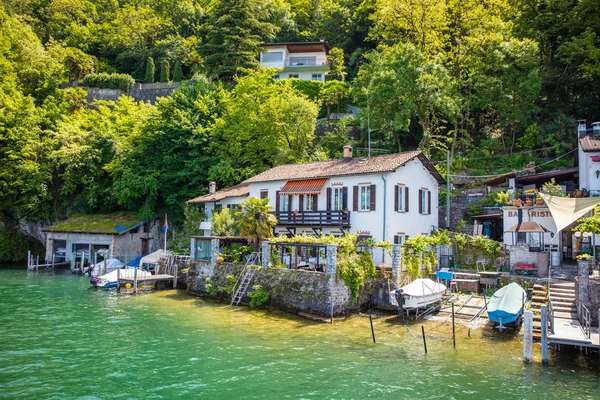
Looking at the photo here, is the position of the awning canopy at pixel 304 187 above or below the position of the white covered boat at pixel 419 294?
Answer: above

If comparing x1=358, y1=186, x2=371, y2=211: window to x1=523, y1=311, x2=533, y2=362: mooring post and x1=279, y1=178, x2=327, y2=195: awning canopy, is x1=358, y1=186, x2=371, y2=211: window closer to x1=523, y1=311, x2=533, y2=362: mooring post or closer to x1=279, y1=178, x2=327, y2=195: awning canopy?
x1=279, y1=178, x2=327, y2=195: awning canopy

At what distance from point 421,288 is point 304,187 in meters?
11.9

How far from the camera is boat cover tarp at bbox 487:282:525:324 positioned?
1992 cm

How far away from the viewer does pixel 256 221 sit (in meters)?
28.4

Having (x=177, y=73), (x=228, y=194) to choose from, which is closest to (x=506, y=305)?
(x=228, y=194)

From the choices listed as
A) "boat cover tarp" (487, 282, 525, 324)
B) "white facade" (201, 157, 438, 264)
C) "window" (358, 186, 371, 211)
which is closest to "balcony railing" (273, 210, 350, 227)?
"white facade" (201, 157, 438, 264)

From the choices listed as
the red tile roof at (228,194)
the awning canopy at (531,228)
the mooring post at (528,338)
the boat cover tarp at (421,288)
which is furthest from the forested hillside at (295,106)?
the mooring post at (528,338)

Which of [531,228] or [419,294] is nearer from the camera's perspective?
[419,294]

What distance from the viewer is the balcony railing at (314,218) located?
2970cm

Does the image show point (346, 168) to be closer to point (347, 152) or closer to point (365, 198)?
point (347, 152)

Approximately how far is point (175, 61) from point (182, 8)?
57.0 ft

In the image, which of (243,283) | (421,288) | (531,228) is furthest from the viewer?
(243,283)

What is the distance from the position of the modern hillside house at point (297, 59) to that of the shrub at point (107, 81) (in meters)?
21.7

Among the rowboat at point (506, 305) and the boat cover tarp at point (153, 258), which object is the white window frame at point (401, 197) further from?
the boat cover tarp at point (153, 258)
